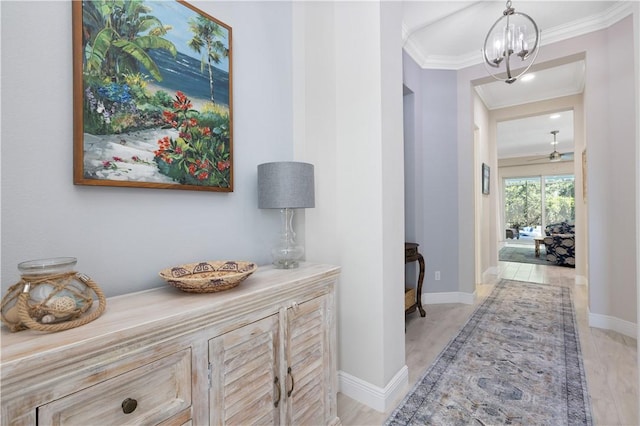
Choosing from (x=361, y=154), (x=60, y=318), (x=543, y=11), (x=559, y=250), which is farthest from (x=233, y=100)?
(x=559, y=250)

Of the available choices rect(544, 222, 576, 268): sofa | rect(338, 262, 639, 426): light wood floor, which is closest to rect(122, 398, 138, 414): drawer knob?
rect(338, 262, 639, 426): light wood floor

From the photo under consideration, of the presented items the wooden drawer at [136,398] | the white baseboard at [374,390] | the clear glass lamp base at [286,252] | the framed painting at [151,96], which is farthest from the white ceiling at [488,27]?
the wooden drawer at [136,398]

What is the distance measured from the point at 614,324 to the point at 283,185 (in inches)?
136

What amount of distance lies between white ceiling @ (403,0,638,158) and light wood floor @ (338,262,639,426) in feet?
9.74

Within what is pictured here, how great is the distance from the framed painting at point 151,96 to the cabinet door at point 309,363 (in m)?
0.74

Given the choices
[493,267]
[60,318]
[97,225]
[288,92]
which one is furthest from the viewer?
[493,267]

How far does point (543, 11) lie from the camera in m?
2.79

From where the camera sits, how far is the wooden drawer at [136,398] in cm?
67

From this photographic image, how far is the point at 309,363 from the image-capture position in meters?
1.34

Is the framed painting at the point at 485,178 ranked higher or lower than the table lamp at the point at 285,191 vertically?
higher

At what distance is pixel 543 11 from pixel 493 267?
3.84 meters

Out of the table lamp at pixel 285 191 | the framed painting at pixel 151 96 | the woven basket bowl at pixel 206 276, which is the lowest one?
the woven basket bowl at pixel 206 276

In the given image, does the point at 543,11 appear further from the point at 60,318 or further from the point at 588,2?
the point at 60,318

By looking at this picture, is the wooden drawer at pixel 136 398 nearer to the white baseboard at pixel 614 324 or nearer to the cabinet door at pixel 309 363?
the cabinet door at pixel 309 363
